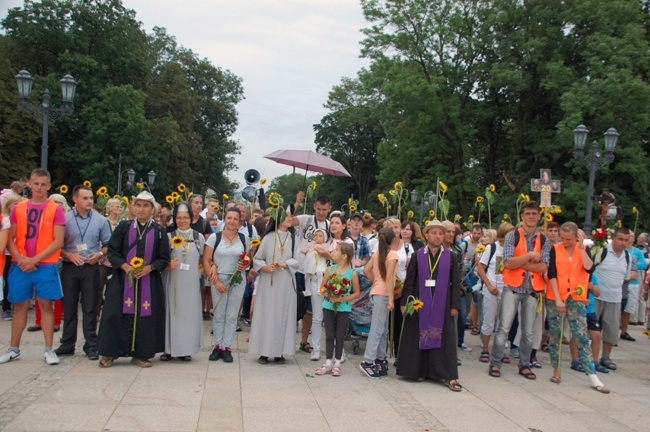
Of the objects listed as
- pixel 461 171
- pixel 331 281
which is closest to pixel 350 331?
pixel 331 281

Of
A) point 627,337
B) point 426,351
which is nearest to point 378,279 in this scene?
point 426,351

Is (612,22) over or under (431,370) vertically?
over

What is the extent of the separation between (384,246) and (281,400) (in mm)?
2214

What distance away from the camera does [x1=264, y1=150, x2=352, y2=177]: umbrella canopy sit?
29.3 feet

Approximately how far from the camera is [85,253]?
735cm

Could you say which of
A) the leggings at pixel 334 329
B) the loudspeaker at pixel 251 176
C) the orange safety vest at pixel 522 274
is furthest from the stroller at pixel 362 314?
the loudspeaker at pixel 251 176

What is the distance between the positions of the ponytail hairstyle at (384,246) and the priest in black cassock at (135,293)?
8.22 feet

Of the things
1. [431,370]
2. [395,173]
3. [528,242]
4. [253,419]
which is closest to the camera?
[253,419]

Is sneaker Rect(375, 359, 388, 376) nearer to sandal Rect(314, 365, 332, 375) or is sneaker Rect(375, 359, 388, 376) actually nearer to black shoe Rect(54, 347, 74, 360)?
sandal Rect(314, 365, 332, 375)

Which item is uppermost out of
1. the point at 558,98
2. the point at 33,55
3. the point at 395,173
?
the point at 33,55

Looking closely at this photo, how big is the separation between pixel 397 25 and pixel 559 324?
25.5 meters

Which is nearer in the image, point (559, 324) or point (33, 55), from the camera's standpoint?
point (559, 324)

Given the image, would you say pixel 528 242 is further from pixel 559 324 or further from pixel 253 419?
pixel 253 419

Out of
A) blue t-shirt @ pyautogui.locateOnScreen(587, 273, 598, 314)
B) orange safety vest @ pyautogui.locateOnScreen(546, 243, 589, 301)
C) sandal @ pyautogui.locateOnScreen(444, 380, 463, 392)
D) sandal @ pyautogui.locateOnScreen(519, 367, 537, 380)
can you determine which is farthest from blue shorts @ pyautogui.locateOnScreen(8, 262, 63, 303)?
blue t-shirt @ pyautogui.locateOnScreen(587, 273, 598, 314)
